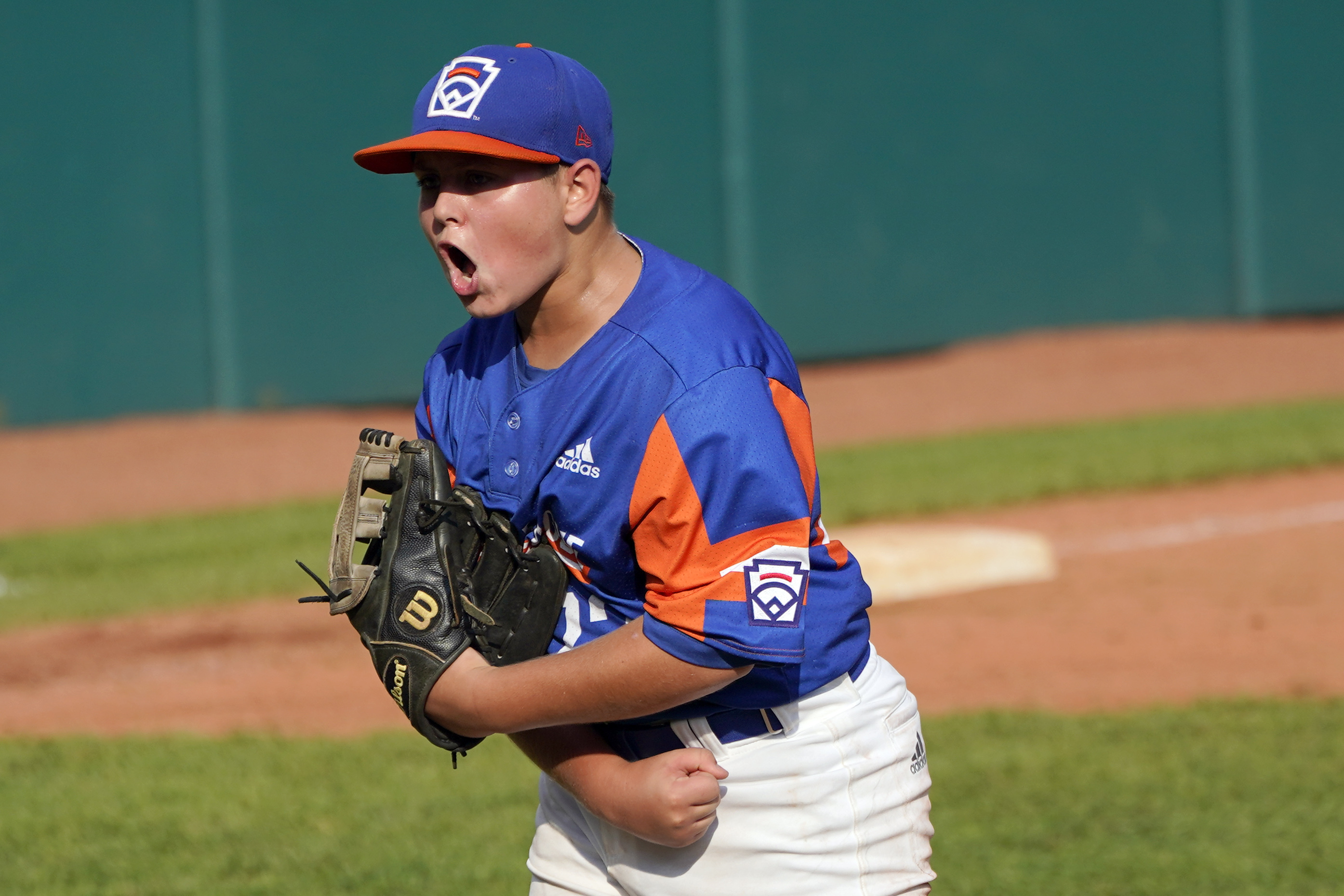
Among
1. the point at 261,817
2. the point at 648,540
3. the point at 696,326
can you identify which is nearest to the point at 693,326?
the point at 696,326

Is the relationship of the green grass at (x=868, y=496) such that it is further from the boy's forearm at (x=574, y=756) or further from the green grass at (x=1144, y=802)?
the boy's forearm at (x=574, y=756)

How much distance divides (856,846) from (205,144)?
44.1 feet

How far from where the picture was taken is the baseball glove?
2.29m

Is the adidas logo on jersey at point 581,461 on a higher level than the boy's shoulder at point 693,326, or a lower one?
lower

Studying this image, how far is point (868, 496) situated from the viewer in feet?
32.4

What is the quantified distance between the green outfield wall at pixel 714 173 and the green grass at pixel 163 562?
4.28 m

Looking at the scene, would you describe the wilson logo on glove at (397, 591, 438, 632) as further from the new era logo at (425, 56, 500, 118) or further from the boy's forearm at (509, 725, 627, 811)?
the new era logo at (425, 56, 500, 118)

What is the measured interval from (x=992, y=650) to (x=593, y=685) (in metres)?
4.86

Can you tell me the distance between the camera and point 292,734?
5.89 metres

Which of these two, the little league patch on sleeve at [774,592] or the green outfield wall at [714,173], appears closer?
the little league patch on sleeve at [774,592]

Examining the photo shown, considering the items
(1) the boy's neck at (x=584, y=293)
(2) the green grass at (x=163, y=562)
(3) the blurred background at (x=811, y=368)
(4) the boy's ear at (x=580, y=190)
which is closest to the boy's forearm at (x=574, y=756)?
(1) the boy's neck at (x=584, y=293)

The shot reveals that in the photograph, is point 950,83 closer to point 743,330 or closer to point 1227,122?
point 1227,122

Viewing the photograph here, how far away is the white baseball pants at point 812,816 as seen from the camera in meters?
2.24

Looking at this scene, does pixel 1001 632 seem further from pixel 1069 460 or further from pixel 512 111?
pixel 512 111
